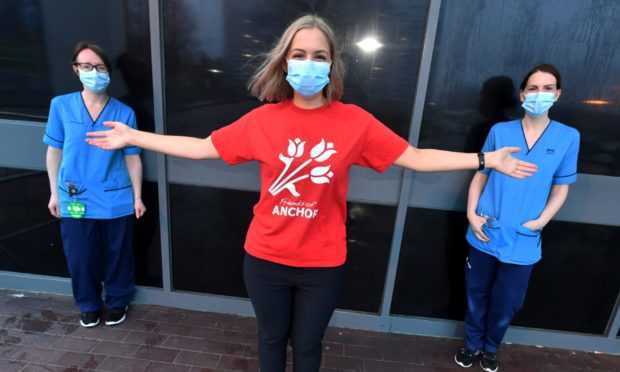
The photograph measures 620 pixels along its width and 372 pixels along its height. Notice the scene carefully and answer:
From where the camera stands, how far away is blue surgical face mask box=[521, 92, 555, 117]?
210 centimetres

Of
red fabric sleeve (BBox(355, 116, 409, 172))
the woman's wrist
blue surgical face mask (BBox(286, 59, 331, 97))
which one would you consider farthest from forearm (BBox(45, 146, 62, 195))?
the woman's wrist

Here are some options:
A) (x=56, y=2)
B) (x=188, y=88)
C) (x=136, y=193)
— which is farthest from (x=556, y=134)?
(x=56, y=2)

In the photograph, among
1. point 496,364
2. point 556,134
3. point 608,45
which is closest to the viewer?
point 556,134

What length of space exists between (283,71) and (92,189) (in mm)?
1630

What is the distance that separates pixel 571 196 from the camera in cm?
261

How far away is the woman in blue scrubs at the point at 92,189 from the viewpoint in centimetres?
242

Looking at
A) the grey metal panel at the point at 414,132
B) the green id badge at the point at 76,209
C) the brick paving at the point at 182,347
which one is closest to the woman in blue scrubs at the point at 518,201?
the grey metal panel at the point at 414,132

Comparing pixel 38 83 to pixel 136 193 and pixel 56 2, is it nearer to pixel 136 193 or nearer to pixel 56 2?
pixel 56 2

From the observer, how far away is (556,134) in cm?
217

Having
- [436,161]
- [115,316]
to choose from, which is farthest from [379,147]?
[115,316]

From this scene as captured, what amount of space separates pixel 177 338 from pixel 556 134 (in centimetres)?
285

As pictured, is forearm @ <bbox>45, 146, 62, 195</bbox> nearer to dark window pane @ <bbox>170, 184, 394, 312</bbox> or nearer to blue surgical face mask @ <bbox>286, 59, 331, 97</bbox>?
dark window pane @ <bbox>170, 184, 394, 312</bbox>

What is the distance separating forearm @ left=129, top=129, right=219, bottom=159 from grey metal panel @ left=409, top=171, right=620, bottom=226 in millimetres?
1515

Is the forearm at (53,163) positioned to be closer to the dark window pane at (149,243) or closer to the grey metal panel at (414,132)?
the dark window pane at (149,243)
